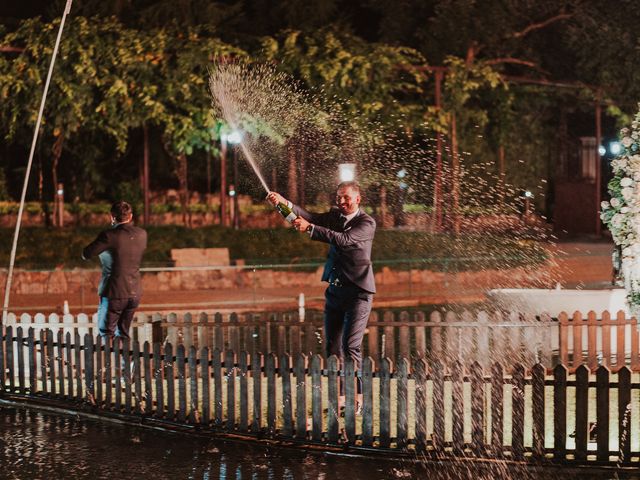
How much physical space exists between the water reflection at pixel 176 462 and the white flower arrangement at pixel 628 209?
13.0ft

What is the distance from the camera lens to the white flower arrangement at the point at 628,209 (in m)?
11.6

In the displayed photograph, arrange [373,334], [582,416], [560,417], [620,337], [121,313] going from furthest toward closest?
1. [373,334]
2. [620,337]
3. [121,313]
4. [560,417]
5. [582,416]

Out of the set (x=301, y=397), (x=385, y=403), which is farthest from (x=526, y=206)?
(x=385, y=403)

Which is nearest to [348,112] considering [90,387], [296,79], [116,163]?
[296,79]

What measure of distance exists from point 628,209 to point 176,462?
630 centimetres

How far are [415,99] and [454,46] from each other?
2.45 metres

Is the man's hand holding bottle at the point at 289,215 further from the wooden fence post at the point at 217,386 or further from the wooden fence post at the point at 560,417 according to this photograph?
the wooden fence post at the point at 560,417

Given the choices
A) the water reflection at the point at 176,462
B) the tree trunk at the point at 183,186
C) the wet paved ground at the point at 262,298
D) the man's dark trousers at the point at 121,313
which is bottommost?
the water reflection at the point at 176,462

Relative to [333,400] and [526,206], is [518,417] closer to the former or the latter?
[333,400]

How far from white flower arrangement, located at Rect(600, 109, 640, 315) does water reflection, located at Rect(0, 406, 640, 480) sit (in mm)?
3958

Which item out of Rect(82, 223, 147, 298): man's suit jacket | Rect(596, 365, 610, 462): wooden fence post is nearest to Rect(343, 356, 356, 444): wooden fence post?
Rect(596, 365, 610, 462): wooden fence post

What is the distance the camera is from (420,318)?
13.3 m

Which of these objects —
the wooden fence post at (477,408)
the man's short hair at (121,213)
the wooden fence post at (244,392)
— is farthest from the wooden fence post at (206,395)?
the man's short hair at (121,213)

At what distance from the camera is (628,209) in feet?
39.6
